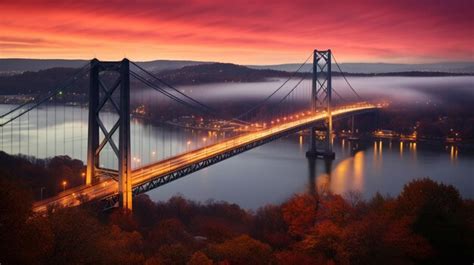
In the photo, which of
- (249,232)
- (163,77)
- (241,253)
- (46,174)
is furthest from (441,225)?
(163,77)

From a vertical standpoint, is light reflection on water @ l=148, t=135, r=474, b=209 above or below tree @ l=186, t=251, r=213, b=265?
below

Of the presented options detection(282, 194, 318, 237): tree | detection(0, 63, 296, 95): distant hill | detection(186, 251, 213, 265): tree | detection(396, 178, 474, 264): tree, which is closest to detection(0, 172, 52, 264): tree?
detection(186, 251, 213, 265): tree

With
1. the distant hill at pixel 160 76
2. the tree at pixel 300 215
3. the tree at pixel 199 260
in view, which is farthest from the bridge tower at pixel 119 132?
the distant hill at pixel 160 76

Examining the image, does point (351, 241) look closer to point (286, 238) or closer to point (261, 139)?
point (286, 238)

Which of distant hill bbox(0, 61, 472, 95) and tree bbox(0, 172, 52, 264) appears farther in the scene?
distant hill bbox(0, 61, 472, 95)

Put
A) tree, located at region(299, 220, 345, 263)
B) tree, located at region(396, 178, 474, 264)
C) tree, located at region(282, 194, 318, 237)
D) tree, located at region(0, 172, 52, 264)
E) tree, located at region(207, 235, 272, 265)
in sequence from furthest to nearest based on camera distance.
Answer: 1. tree, located at region(282, 194, 318, 237)
2. tree, located at region(396, 178, 474, 264)
3. tree, located at region(299, 220, 345, 263)
4. tree, located at region(207, 235, 272, 265)
5. tree, located at region(0, 172, 52, 264)

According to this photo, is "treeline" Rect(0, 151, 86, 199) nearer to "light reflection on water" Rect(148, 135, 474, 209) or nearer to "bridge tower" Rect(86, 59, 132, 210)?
"bridge tower" Rect(86, 59, 132, 210)

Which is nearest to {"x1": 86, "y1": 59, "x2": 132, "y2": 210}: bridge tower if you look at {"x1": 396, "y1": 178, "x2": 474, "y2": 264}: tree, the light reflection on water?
the light reflection on water

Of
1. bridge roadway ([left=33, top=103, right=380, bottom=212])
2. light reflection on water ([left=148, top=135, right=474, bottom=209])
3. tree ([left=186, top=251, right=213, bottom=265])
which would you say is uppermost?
bridge roadway ([left=33, top=103, right=380, bottom=212])

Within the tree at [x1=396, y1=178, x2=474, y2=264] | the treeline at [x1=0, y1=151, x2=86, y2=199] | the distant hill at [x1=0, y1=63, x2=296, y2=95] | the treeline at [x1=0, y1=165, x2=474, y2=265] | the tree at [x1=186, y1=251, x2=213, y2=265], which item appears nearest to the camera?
the treeline at [x1=0, y1=165, x2=474, y2=265]
